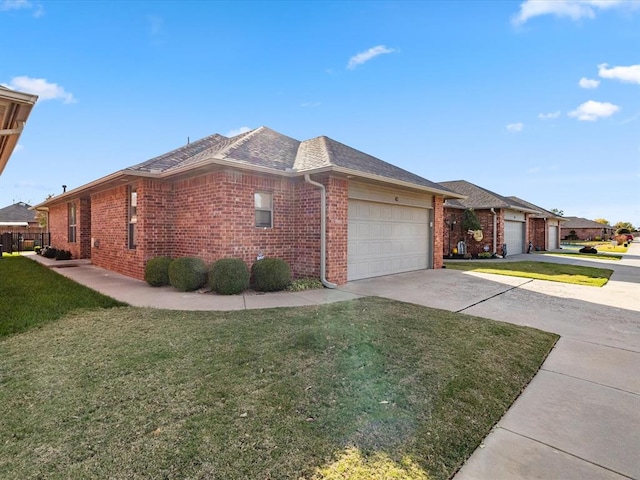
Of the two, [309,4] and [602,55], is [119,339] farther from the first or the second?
[602,55]

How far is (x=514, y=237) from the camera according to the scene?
70.4 ft

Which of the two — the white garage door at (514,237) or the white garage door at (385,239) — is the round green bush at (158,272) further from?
the white garage door at (514,237)

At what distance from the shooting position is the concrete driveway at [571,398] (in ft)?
7.36

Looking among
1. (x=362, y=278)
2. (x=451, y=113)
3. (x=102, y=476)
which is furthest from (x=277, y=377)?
(x=451, y=113)

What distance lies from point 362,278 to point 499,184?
1046 inches

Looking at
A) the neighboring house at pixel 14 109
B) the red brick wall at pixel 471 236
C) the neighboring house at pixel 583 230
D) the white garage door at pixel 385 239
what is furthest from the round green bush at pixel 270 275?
the neighboring house at pixel 583 230

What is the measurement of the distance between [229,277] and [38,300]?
4.00 meters

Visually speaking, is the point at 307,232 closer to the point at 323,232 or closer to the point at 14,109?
the point at 323,232

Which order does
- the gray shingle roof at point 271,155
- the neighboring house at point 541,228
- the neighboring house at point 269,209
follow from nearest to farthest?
the neighboring house at point 269,209 → the gray shingle roof at point 271,155 → the neighboring house at point 541,228

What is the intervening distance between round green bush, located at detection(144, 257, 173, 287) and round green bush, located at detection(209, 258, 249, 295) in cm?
170

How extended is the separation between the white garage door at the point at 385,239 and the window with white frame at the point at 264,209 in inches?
93.2

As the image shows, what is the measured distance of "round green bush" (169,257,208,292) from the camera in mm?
7816

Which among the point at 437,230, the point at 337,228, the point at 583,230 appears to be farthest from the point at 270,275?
the point at 583,230

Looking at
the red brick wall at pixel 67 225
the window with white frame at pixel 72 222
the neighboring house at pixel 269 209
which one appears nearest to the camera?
the neighboring house at pixel 269 209
